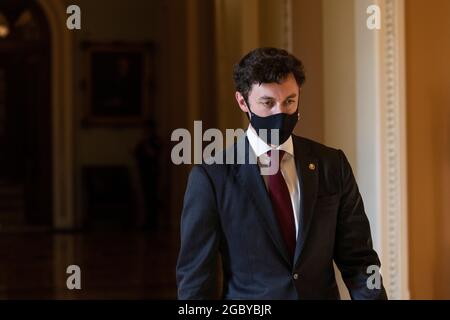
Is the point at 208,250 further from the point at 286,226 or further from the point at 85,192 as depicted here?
the point at 85,192

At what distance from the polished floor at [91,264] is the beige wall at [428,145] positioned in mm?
2579

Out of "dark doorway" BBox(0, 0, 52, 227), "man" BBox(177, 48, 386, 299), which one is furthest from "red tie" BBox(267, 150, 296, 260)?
"dark doorway" BBox(0, 0, 52, 227)

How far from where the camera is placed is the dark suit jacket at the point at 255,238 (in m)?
2.34

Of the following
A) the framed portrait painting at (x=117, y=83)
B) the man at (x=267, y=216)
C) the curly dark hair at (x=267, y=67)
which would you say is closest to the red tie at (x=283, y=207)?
the man at (x=267, y=216)

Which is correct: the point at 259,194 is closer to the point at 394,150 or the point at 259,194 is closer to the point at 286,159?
the point at 286,159

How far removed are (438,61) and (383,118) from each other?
486mm

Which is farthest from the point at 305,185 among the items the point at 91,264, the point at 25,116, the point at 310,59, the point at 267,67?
the point at 25,116

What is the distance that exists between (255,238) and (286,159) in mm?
268

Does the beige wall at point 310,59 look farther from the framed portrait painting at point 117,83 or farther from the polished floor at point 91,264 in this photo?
the framed portrait painting at point 117,83

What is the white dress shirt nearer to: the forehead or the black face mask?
the black face mask

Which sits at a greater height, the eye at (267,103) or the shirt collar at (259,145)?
the eye at (267,103)

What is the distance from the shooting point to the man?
2.34 meters
